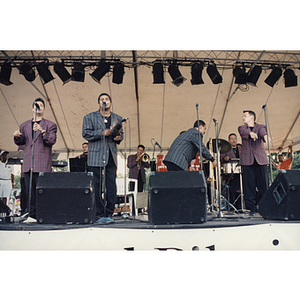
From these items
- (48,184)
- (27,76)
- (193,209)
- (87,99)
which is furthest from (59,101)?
(193,209)

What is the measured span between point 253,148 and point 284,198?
1.56 meters

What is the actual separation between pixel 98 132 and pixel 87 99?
520 centimetres

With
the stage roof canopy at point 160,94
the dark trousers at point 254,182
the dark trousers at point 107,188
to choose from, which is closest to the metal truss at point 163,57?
the stage roof canopy at point 160,94

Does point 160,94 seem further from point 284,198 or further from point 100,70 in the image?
point 284,198

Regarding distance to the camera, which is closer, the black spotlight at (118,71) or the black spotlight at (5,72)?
the black spotlight at (5,72)

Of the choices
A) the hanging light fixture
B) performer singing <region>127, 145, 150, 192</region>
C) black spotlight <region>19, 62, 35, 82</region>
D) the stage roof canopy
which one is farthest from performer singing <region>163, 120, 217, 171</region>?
black spotlight <region>19, 62, 35, 82</region>

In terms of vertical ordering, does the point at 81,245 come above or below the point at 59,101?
below

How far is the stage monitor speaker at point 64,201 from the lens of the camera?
2.76 meters

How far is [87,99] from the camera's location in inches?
333

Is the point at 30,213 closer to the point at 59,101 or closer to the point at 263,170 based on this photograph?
the point at 263,170

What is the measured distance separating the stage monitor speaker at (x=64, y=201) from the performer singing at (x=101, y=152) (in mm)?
717

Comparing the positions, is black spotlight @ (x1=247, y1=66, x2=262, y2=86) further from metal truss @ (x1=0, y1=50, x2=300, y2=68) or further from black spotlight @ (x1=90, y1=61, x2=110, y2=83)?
black spotlight @ (x1=90, y1=61, x2=110, y2=83)

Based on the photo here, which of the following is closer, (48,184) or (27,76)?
(48,184)

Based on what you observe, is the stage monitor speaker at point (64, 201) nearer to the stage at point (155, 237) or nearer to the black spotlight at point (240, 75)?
the stage at point (155, 237)
